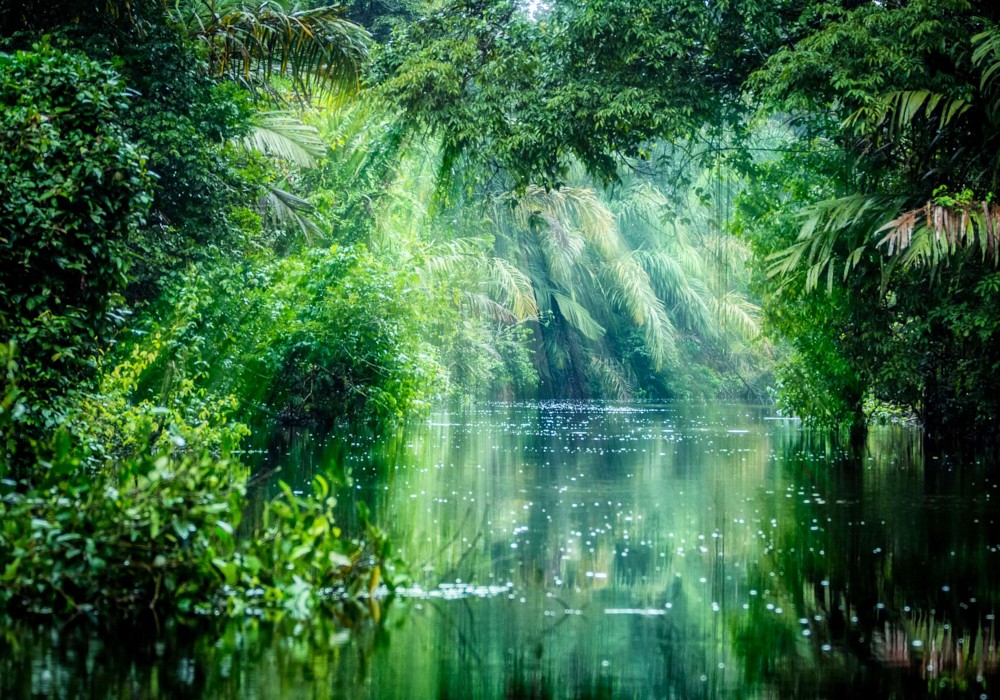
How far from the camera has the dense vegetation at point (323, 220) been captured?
6430mm

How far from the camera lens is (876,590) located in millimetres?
6621

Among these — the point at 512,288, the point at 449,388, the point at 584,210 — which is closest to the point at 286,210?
the point at 449,388

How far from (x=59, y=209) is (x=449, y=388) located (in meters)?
21.9

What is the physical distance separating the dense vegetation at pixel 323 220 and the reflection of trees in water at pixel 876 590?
2261mm

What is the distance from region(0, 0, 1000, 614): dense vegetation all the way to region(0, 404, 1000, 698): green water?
0.77 m

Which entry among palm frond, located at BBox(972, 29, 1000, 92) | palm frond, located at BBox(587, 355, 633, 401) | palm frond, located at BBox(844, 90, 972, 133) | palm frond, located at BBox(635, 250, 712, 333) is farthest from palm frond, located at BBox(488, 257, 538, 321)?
palm frond, located at BBox(972, 29, 1000, 92)

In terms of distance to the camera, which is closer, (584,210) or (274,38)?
(274,38)

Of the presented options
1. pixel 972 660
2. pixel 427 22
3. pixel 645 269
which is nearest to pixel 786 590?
pixel 972 660

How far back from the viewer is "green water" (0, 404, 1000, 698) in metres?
4.66

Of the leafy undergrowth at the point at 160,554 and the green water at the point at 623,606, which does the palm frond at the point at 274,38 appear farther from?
the leafy undergrowth at the point at 160,554

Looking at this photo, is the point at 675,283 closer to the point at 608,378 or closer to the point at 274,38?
the point at 608,378

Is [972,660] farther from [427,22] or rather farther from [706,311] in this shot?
[706,311]

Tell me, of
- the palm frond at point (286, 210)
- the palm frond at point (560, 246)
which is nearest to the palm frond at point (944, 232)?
the palm frond at point (286, 210)

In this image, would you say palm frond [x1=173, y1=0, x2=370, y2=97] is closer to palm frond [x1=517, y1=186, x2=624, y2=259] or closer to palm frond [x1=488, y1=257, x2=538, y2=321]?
palm frond [x1=517, y1=186, x2=624, y2=259]
